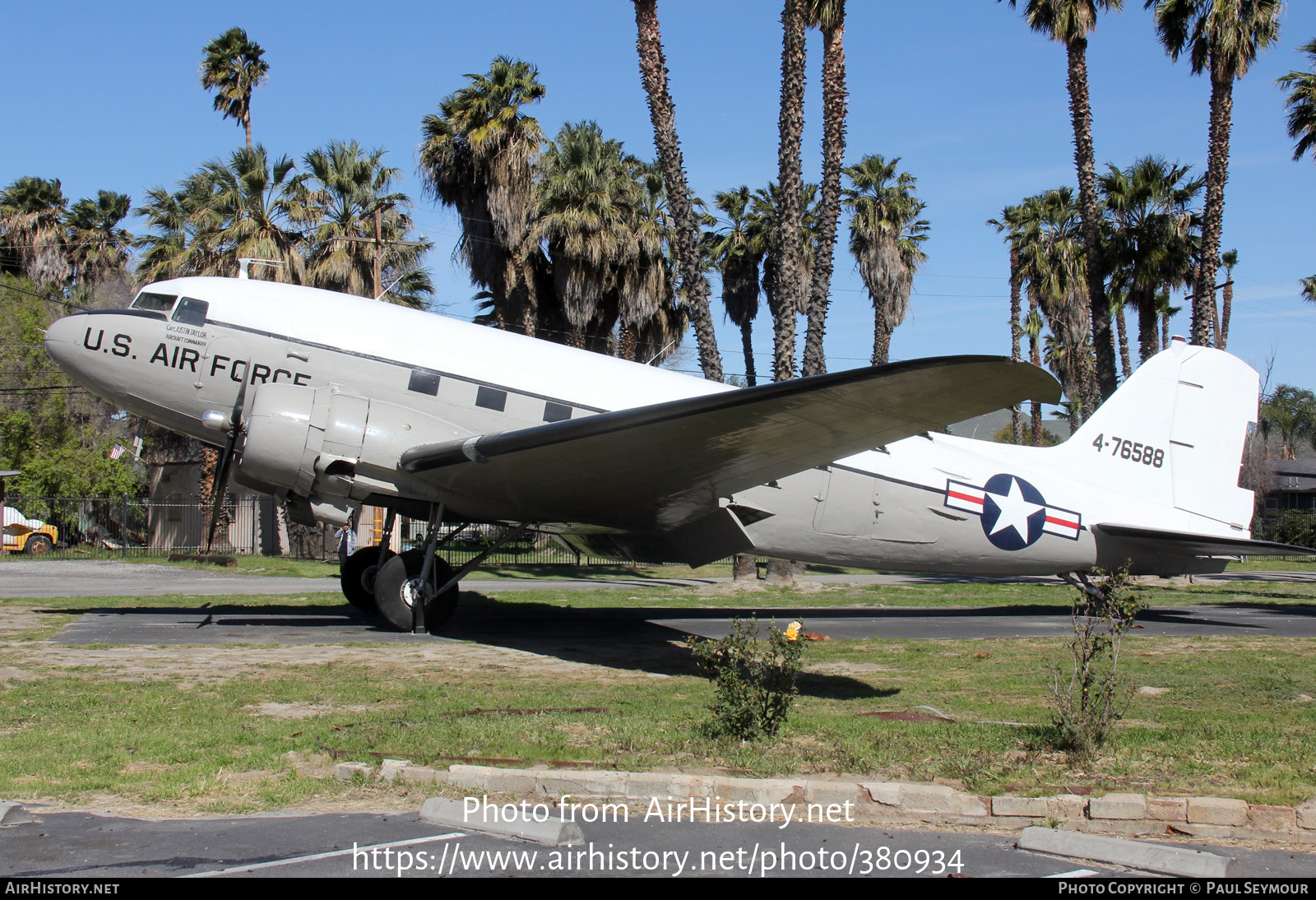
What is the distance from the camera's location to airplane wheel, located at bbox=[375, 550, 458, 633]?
12.0 metres

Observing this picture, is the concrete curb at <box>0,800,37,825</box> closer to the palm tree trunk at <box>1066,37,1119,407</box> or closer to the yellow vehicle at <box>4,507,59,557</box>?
the palm tree trunk at <box>1066,37,1119,407</box>

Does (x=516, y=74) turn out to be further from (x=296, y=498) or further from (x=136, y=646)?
(x=136, y=646)

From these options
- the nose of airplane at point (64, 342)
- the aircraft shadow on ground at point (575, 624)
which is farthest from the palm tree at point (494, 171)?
the nose of airplane at point (64, 342)

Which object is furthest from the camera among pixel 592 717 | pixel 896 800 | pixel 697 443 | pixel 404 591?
pixel 404 591

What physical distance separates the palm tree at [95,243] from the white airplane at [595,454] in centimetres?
3752

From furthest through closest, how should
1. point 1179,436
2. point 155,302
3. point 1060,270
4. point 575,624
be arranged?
point 1060,270, point 1179,436, point 575,624, point 155,302

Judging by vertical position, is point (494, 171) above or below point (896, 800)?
above

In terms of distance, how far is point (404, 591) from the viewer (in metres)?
12.0

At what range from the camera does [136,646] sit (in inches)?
418

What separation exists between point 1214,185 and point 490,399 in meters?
20.7

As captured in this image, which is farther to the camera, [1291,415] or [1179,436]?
[1291,415]

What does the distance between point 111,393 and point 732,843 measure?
11.0 meters

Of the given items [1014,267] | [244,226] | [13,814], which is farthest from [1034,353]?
[13,814]

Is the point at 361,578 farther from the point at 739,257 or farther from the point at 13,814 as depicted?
the point at 739,257
